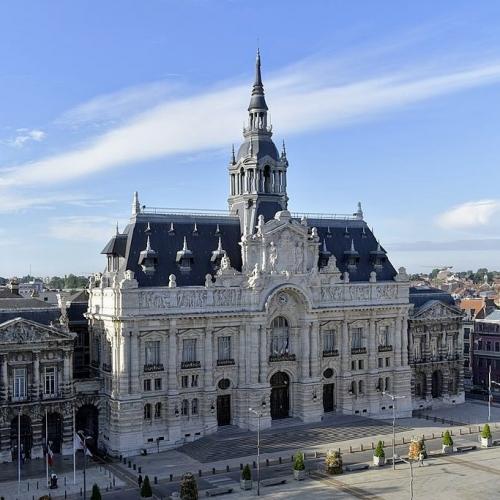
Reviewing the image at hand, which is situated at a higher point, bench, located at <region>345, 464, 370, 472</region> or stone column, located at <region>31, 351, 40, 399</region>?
stone column, located at <region>31, 351, 40, 399</region>

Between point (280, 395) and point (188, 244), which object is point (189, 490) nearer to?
point (280, 395)

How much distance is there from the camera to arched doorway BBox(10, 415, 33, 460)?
80.1 metres

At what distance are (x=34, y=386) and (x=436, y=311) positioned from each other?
60.4 metres

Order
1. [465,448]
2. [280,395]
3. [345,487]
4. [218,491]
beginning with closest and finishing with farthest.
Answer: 1. [218,491]
2. [345,487]
3. [465,448]
4. [280,395]

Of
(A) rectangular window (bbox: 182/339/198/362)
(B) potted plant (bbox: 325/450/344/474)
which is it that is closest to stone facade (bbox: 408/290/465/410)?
(A) rectangular window (bbox: 182/339/198/362)

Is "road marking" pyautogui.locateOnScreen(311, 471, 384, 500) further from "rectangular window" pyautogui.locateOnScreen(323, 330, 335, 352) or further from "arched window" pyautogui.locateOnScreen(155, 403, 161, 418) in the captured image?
"rectangular window" pyautogui.locateOnScreen(323, 330, 335, 352)

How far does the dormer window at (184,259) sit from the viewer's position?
90812mm

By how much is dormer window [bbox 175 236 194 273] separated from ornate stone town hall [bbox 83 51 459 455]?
0.14m

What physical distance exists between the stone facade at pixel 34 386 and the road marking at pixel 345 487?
29.2 metres

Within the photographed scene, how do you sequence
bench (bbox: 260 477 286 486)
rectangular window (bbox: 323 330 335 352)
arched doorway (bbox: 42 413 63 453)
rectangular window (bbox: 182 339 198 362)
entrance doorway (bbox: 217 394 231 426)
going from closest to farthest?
1. bench (bbox: 260 477 286 486)
2. arched doorway (bbox: 42 413 63 453)
3. rectangular window (bbox: 182 339 198 362)
4. entrance doorway (bbox: 217 394 231 426)
5. rectangular window (bbox: 323 330 335 352)

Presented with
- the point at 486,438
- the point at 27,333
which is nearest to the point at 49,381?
the point at 27,333

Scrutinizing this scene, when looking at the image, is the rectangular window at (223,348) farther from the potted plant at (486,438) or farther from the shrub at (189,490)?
the potted plant at (486,438)

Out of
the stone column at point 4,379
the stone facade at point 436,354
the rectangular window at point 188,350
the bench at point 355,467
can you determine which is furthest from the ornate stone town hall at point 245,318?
the bench at point 355,467

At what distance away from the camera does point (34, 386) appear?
80625 millimetres
